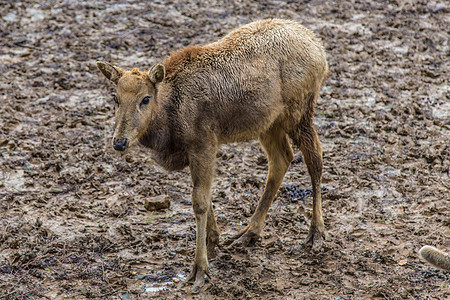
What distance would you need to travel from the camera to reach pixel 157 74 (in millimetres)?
6000

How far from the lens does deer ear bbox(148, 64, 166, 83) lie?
5952 millimetres

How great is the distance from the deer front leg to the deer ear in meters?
0.91

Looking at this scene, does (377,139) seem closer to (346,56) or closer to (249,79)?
(346,56)

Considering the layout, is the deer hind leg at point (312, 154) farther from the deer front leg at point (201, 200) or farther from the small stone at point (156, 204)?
the small stone at point (156, 204)

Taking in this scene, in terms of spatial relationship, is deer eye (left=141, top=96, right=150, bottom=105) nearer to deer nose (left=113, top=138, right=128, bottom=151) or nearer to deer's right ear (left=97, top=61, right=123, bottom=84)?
deer's right ear (left=97, top=61, right=123, bottom=84)

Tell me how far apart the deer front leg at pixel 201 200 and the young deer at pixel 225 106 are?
1cm

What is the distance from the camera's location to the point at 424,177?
8117 mm

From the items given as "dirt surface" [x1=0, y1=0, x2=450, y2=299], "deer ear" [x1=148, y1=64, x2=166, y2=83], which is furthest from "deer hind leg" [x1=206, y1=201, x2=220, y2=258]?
"deer ear" [x1=148, y1=64, x2=166, y2=83]

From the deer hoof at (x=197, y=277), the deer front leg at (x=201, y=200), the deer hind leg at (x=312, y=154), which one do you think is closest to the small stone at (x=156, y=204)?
the deer front leg at (x=201, y=200)

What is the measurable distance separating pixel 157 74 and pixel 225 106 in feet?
2.93

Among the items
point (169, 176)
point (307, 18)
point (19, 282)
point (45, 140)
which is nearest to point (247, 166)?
point (169, 176)

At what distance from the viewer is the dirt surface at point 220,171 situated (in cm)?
629

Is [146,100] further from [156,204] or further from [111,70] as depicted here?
[156,204]

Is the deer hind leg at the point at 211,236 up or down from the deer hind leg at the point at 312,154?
down
